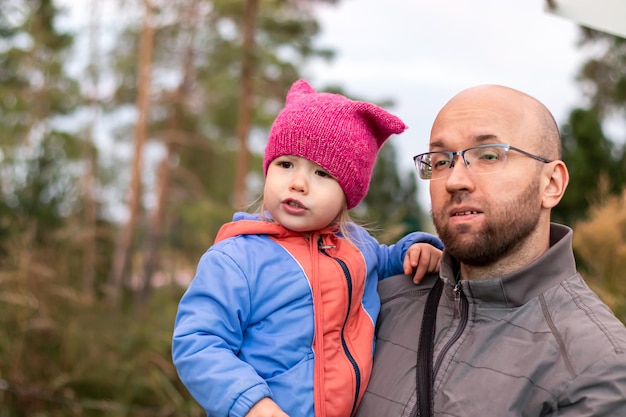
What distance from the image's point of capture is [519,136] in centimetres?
200

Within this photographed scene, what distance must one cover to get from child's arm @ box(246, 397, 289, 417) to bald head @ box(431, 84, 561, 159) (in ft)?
3.05

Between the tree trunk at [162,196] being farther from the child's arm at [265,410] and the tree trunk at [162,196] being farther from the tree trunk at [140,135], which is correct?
the child's arm at [265,410]

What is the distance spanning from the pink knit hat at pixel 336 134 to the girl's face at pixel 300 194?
0.11 feet

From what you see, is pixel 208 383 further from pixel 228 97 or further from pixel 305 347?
Answer: pixel 228 97

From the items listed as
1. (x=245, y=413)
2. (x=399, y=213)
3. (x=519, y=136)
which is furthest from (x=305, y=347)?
(x=399, y=213)

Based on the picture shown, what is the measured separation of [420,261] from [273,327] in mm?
602

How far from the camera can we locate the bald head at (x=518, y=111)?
2.02 metres

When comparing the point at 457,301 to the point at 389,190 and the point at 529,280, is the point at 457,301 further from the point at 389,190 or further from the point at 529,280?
the point at 389,190

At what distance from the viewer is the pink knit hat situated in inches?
84.2

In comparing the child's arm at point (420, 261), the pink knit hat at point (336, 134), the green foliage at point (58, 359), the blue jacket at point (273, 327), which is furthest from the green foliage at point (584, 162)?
the blue jacket at point (273, 327)

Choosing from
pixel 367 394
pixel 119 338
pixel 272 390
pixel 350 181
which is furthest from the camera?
pixel 119 338

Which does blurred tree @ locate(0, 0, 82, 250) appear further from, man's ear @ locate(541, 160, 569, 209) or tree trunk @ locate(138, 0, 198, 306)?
man's ear @ locate(541, 160, 569, 209)

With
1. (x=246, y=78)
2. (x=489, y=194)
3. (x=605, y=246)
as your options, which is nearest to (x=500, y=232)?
(x=489, y=194)

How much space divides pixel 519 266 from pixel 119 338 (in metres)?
6.64
